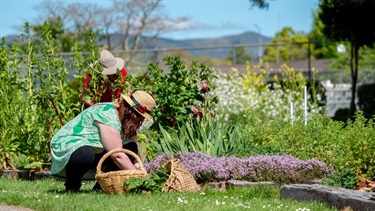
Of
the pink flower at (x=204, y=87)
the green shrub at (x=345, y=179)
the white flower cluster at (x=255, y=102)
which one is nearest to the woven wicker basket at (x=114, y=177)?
the green shrub at (x=345, y=179)

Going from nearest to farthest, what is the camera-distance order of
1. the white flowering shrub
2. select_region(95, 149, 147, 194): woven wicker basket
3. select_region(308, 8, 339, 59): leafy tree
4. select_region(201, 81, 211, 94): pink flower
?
select_region(95, 149, 147, 194): woven wicker basket → select_region(201, 81, 211, 94): pink flower → the white flowering shrub → select_region(308, 8, 339, 59): leafy tree

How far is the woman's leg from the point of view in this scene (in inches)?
320

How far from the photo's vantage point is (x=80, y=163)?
8.16 m

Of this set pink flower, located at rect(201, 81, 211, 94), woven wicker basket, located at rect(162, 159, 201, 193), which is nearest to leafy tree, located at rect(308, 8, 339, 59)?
pink flower, located at rect(201, 81, 211, 94)

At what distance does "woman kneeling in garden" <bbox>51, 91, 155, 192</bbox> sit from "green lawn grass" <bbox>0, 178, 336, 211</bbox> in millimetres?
297

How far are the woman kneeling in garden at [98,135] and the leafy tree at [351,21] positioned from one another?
13722 millimetres

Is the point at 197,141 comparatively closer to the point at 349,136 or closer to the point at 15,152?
the point at 349,136

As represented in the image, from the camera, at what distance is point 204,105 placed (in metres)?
10.4

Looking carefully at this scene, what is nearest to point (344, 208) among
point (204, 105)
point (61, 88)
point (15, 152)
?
point (204, 105)

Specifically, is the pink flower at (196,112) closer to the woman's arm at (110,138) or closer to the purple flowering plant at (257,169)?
the purple flowering plant at (257,169)

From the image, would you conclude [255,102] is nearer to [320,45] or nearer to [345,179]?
[345,179]

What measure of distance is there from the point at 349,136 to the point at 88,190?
2720 mm

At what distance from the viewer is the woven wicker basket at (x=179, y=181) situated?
27.0ft

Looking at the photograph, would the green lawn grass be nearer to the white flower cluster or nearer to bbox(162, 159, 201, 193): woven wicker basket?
bbox(162, 159, 201, 193): woven wicker basket
